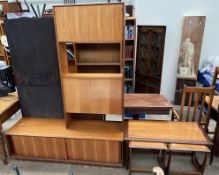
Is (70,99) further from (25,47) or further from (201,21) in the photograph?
(201,21)

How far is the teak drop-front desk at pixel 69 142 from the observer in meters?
2.13

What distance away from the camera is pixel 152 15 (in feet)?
11.6

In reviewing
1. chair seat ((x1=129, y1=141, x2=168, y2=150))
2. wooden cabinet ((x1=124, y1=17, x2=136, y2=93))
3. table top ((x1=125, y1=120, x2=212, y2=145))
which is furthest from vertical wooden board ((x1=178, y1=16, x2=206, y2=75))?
chair seat ((x1=129, y1=141, x2=168, y2=150))

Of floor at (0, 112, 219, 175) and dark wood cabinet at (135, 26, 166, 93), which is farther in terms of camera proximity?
dark wood cabinet at (135, 26, 166, 93)

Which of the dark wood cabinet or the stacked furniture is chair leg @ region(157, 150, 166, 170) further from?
the dark wood cabinet

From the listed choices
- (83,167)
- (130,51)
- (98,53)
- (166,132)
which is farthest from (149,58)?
(83,167)

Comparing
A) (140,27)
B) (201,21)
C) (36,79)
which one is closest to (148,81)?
(140,27)

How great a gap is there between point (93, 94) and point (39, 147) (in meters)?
0.96

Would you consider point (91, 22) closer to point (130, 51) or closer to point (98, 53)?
point (98, 53)

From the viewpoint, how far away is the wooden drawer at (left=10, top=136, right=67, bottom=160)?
2207mm

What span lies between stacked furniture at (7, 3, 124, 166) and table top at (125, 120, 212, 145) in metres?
0.18

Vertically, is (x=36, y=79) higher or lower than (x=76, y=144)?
higher

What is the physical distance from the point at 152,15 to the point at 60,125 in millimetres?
2613

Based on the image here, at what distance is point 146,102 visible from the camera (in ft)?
7.82
